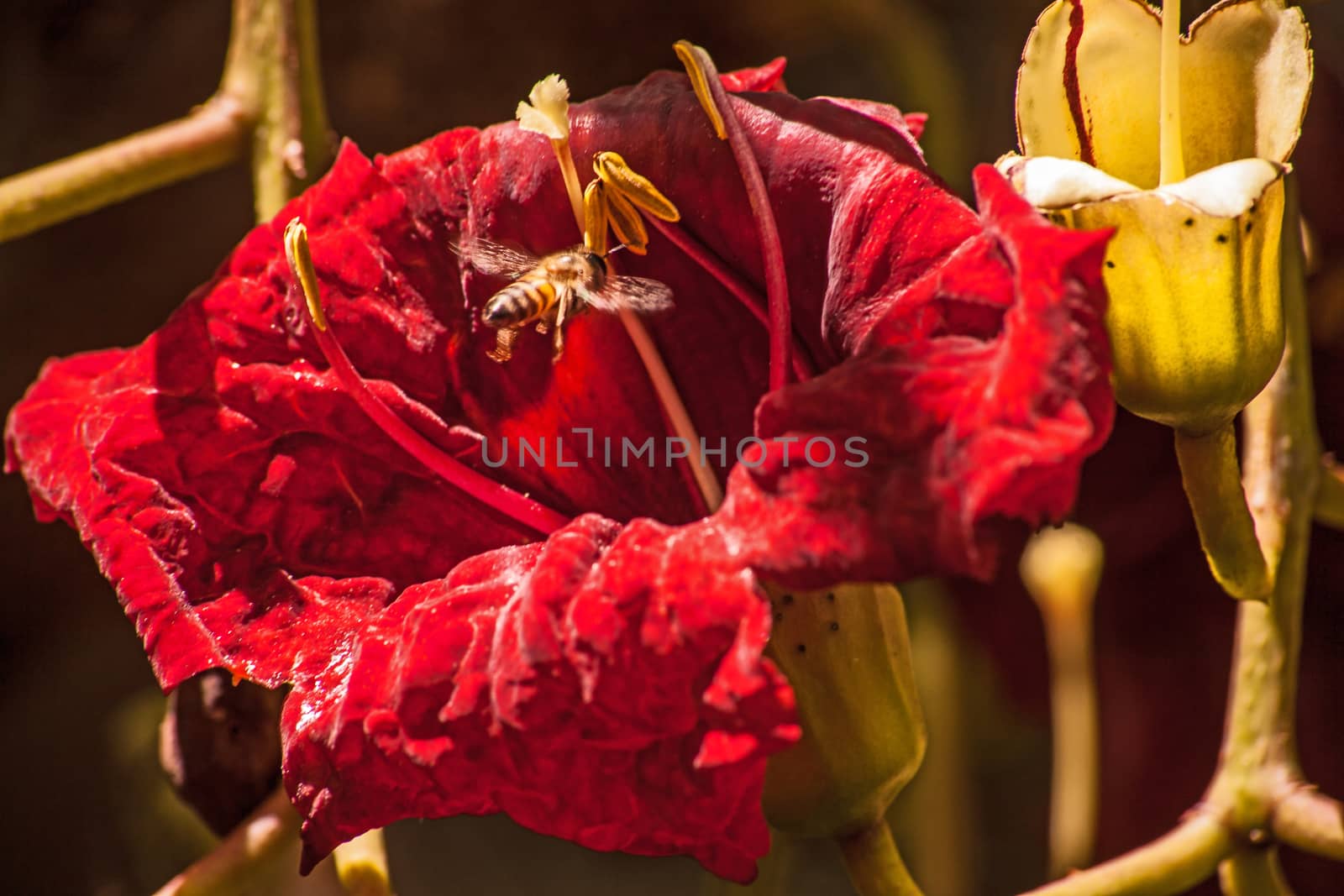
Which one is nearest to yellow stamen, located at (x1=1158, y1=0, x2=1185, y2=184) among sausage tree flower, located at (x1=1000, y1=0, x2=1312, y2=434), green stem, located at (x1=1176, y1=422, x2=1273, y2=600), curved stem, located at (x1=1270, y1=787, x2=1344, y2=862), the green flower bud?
sausage tree flower, located at (x1=1000, y1=0, x2=1312, y2=434)

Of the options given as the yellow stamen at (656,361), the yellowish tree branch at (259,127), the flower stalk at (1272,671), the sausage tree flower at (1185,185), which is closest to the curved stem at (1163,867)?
the flower stalk at (1272,671)

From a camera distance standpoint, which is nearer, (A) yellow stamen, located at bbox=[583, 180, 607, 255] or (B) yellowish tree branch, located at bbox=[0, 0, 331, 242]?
(A) yellow stamen, located at bbox=[583, 180, 607, 255]

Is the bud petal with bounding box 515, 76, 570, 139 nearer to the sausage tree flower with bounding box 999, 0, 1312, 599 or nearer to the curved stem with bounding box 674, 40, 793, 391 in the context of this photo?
the curved stem with bounding box 674, 40, 793, 391

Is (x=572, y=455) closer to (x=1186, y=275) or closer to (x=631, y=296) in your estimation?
(x=631, y=296)

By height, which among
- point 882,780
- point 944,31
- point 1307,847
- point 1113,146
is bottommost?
point 1307,847

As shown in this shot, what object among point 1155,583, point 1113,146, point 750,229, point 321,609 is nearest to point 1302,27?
point 1113,146

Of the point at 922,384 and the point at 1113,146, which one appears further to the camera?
the point at 1113,146

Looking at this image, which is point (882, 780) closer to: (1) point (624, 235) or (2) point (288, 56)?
(1) point (624, 235)
